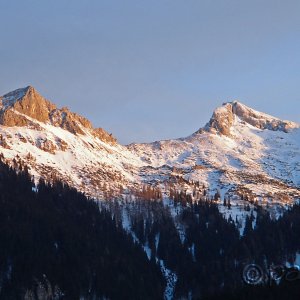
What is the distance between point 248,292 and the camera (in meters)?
165

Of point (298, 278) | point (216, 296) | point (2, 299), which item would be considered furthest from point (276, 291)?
point (2, 299)

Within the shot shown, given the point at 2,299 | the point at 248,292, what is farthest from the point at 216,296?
the point at 2,299

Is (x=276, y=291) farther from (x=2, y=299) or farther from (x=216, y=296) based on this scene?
(x=2, y=299)

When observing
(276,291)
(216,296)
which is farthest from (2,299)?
(276,291)

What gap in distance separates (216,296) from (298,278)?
24.0 m

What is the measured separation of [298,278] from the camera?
16188 centimetres

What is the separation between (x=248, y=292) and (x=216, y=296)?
13.6 meters

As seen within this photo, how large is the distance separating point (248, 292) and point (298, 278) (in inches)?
475

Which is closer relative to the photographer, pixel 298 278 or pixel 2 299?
pixel 298 278

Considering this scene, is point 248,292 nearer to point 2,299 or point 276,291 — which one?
point 276,291

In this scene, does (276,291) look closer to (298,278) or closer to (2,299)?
(298,278)

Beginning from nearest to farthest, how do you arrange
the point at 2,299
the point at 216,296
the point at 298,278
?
the point at 298,278 → the point at 216,296 → the point at 2,299

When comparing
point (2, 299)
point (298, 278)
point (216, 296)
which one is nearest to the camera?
point (298, 278)

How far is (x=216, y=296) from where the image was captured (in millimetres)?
177000
